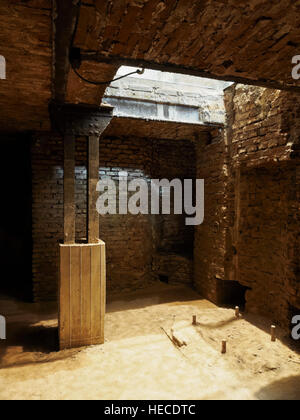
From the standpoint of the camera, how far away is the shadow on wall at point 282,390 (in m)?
2.97

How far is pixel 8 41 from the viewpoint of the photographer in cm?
251

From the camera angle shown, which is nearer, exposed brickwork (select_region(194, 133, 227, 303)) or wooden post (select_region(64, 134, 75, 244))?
wooden post (select_region(64, 134, 75, 244))

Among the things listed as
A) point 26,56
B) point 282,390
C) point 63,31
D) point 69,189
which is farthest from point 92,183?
point 282,390

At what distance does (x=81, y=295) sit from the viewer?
4117 millimetres

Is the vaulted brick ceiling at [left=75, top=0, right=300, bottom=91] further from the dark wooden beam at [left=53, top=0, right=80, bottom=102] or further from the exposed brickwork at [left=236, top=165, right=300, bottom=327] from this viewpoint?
the exposed brickwork at [left=236, top=165, right=300, bottom=327]

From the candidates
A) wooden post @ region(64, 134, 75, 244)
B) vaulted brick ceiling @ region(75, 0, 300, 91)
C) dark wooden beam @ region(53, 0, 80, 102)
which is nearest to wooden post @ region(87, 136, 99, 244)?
wooden post @ region(64, 134, 75, 244)


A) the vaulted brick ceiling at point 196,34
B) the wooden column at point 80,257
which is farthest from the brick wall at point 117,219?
the vaulted brick ceiling at point 196,34

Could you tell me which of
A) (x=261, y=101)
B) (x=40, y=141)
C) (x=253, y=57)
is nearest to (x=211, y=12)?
(x=253, y=57)

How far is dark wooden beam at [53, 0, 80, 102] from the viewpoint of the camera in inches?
72.8

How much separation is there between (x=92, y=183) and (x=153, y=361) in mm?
2630

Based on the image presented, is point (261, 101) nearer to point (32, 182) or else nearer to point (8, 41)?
point (8, 41)

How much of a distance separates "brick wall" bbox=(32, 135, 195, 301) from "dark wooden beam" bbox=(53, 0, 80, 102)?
3396 millimetres

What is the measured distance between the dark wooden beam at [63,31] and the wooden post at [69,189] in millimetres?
1181

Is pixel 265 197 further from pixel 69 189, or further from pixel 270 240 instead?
pixel 69 189
